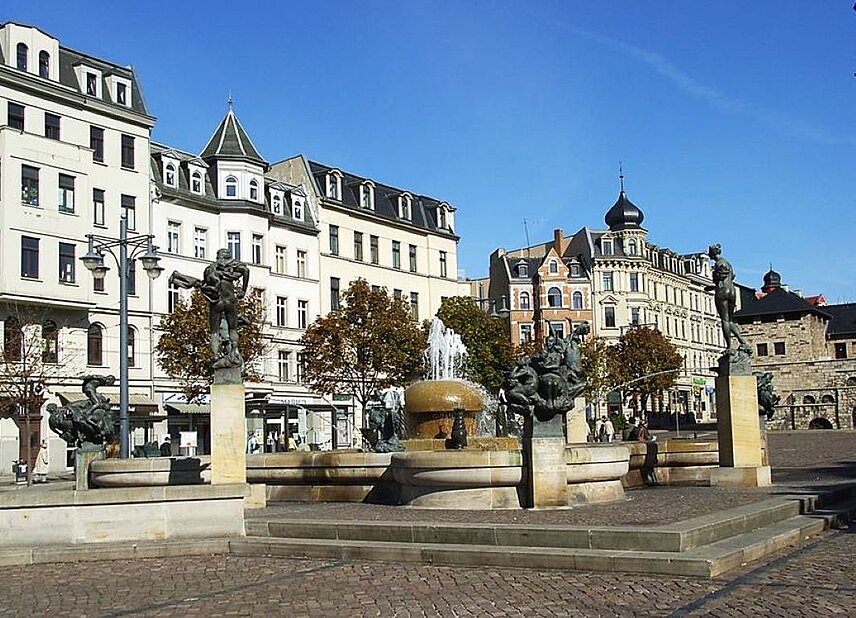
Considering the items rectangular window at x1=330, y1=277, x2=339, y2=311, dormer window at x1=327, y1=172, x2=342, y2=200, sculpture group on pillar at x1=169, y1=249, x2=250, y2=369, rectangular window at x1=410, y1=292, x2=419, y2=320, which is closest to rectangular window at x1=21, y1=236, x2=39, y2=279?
rectangular window at x1=330, y1=277, x2=339, y2=311

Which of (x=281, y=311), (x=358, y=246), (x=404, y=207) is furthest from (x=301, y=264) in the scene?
(x=404, y=207)

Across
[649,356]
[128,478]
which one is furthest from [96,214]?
[649,356]

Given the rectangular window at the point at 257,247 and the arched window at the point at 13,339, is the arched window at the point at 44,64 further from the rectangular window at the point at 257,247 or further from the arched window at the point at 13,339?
the rectangular window at the point at 257,247

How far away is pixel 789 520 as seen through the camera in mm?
14422

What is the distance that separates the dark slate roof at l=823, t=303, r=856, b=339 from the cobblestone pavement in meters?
A: 103

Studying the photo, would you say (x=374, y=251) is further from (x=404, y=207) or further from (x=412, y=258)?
(x=404, y=207)

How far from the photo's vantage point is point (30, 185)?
45156 mm

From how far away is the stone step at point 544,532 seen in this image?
1132 cm

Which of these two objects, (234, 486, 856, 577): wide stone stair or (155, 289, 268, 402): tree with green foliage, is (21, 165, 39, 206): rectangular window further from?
(234, 486, 856, 577): wide stone stair

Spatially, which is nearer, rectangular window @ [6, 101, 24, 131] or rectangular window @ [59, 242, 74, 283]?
rectangular window @ [6, 101, 24, 131]

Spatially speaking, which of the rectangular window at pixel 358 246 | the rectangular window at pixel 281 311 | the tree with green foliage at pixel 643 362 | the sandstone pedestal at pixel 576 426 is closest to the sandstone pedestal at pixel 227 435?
the sandstone pedestal at pixel 576 426

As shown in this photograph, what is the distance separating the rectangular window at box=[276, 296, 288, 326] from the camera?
60.1m

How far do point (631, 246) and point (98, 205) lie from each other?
60.0m

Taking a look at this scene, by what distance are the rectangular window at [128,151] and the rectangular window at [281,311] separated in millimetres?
12492
